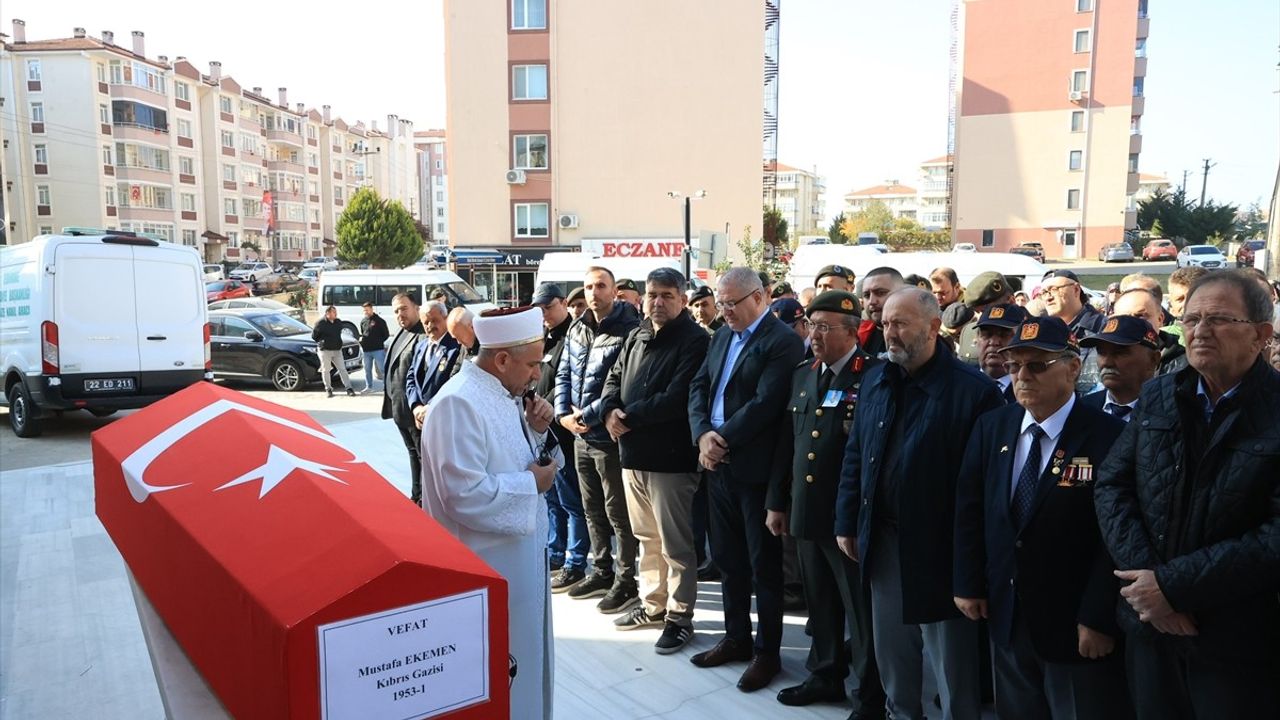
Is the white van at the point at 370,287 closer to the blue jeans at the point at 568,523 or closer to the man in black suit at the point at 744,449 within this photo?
the blue jeans at the point at 568,523

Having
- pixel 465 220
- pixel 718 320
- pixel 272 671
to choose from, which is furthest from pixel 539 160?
pixel 272 671

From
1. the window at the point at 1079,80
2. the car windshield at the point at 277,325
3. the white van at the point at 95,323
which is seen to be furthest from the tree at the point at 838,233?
the white van at the point at 95,323

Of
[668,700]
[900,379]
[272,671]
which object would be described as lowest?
[668,700]

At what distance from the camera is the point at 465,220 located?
34.0 metres

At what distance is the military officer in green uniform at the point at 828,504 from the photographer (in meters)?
3.79

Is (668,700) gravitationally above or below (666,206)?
below

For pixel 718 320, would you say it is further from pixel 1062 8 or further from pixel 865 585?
pixel 1062 8

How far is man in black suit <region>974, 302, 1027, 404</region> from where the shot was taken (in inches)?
147

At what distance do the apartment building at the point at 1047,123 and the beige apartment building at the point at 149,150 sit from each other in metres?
53.8

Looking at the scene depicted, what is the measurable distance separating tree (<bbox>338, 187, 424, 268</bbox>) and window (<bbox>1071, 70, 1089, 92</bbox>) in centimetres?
4097

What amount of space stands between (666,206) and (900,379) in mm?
31117

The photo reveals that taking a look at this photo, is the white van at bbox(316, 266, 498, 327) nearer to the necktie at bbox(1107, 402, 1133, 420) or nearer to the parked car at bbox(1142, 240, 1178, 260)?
the necktie at bbox(1107, 402, 1133, 420)

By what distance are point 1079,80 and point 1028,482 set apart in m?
56.3

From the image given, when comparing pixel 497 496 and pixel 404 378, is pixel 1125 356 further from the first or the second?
pixel 404 378
